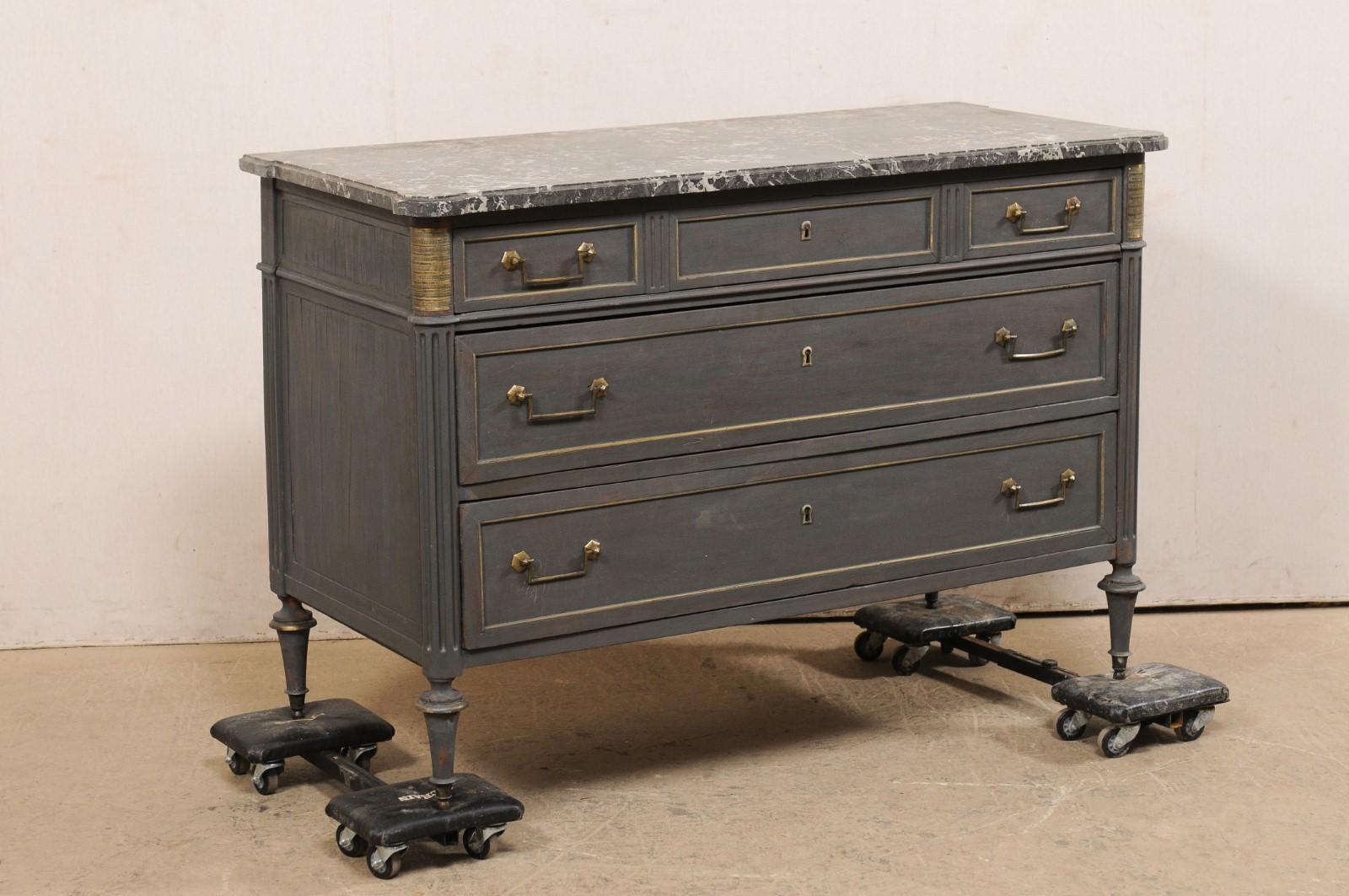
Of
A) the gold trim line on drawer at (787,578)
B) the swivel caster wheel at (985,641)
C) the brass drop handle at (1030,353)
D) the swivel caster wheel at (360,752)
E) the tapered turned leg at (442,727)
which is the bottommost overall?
the swivel caster wheel at (360,752)

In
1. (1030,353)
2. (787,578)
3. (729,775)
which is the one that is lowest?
(729,775)

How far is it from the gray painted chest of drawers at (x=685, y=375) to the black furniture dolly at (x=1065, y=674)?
0.13m

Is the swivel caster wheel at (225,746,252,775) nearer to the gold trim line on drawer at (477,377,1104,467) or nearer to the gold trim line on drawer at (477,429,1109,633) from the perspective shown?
the gold trim line on drawer at (477,429,1109,633)

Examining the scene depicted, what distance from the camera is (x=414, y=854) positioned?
4266mm

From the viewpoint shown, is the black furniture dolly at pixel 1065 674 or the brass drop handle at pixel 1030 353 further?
the black furniture dolly at pixel 1065 674

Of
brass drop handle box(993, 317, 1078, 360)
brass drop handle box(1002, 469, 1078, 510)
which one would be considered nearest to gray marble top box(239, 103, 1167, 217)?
brass drop handle box(993, 317, 1078, 360)

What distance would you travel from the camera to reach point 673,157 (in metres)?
4.36

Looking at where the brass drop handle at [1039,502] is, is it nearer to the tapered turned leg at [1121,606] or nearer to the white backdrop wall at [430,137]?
the tapered turned leg at [1121,606]

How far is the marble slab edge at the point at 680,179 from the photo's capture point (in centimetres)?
391

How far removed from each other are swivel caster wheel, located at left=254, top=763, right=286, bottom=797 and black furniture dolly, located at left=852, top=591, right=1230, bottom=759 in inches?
62.1

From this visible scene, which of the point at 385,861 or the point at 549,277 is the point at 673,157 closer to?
the point at 549,277

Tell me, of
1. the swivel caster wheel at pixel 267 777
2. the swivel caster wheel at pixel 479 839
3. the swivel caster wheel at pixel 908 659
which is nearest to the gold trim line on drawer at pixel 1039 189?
the swivel caster wheel at pixel 908 659

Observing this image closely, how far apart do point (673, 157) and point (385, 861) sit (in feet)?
4.89

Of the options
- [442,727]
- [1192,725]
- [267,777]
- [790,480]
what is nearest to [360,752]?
[267,777]
